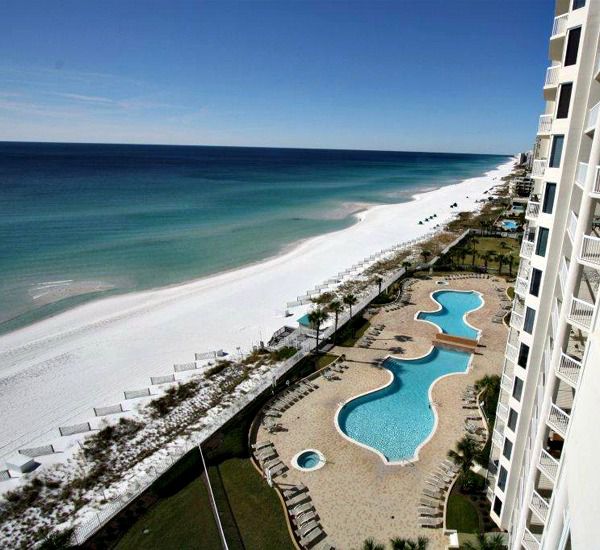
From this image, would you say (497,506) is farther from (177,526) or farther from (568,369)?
(177,526)

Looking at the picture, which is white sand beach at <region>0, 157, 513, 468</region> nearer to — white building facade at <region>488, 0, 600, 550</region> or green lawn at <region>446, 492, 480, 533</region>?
green lawn at <region>446, 492, 480, 533</region>

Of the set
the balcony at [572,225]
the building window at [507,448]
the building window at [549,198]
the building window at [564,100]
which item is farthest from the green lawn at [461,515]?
the building window at [564,100]

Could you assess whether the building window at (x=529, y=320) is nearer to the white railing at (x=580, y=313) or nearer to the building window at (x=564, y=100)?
the white railing at (x=580, y=313)

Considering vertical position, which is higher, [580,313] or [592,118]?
[592,118]

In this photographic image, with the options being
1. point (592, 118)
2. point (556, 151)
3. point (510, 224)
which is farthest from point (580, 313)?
point (510, 224)

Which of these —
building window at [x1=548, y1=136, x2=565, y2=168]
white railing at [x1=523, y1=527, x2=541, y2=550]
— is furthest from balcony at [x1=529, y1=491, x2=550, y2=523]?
building window at [x1=548, y1=136, x2=565, y2=168]

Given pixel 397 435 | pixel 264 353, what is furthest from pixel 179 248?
pixel 397 435

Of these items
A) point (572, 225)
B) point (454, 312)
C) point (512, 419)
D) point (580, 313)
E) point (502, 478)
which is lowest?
point (454, 312)

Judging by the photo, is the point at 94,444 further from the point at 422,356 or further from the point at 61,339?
the point at 422,356
